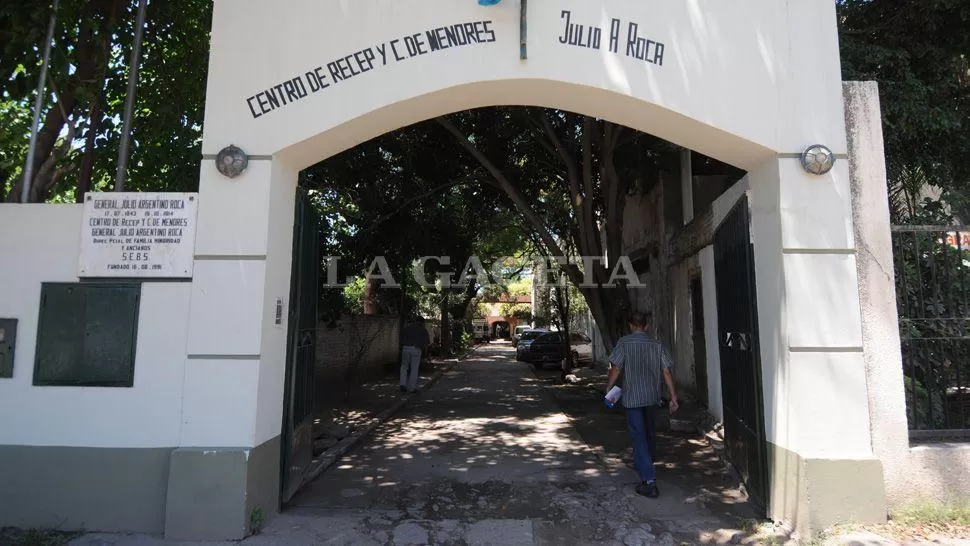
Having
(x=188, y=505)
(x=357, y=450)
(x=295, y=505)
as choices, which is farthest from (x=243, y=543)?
(x=357, y=450)

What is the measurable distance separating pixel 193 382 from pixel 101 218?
1.49 m

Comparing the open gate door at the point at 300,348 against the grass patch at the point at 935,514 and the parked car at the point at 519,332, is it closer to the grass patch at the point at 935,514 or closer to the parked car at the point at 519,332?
the grass patch at the point at 935,514

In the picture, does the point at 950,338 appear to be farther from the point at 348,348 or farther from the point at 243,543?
the point at 348,348

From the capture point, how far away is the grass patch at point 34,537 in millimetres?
4117

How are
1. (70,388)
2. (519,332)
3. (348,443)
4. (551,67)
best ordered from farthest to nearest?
(519,332), (348,443), (551,67), (70,388)

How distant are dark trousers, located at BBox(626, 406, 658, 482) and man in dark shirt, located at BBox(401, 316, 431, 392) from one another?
780 cm

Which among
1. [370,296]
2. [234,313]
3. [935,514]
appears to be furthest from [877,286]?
[370,296]

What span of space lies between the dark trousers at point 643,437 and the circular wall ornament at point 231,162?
407cm

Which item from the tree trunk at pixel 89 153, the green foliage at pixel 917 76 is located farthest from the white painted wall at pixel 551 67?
the green foliage at pixel 917 76

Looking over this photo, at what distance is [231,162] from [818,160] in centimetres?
453

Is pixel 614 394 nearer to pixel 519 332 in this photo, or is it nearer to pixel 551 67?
pixel 551 67

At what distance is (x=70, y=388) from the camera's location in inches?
176

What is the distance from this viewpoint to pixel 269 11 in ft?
15.6

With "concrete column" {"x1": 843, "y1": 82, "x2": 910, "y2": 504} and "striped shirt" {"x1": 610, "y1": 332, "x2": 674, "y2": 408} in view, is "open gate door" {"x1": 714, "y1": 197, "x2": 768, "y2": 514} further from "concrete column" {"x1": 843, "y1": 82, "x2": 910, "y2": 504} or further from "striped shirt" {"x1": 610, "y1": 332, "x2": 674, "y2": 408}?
"concrete column" {"x1": 843, "y1": 82, "x2": 910, "y2": 504}
